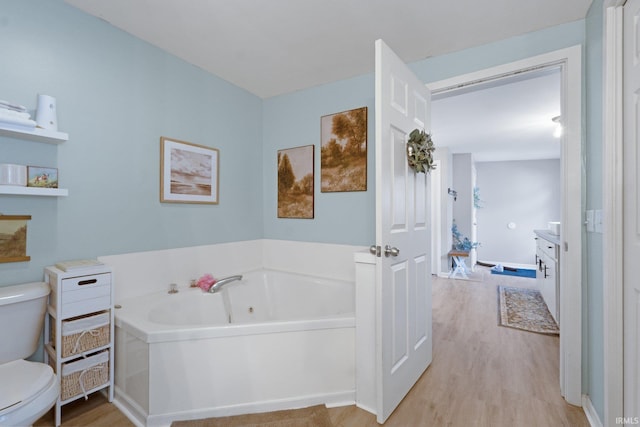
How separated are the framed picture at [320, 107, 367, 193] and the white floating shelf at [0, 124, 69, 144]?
6.04ft

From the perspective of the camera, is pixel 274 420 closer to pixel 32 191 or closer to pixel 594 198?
pixel 32 191

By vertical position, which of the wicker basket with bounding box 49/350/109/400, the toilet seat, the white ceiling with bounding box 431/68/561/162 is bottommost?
the wicker basket with bounding box 49/350/109/400

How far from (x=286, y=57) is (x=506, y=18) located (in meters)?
1.49

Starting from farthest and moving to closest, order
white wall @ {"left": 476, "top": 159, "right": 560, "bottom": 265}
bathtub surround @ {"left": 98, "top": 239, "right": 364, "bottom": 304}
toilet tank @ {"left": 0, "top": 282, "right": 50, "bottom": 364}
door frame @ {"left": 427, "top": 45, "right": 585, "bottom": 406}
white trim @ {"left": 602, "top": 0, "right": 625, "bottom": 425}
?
white wall @ {"left": 476, "top": 159, "right": 560, "bottom": 265} < bathtub surround @ {"left": 98, "top": 239, "right": 364, "bottom": 304} < door frame @ {"left": 427, "top": 45, "right": 585, "bottom": 406} < toilet tank @ {"left": 0, "top": 282, "right": 50, "bottom": 364} < white trim @ {"left": 602, "top": 0, "right": 625, "bottom": 425}

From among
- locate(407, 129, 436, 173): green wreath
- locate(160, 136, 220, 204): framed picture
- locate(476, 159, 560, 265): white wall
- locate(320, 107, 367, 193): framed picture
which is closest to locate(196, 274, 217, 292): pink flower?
locate(160, 136, 220, 204): framed picture

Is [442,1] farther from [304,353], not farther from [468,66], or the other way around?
[304,353]

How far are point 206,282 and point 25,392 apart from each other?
3.94ft

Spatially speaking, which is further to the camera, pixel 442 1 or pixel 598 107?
pixel 442 1

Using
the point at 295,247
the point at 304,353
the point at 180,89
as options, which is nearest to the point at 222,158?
the point at 180,89

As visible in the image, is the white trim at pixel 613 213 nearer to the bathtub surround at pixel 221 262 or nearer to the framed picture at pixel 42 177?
the bathtub surround at pixel 221 262

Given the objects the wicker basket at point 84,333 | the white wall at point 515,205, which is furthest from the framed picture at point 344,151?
the white wall at point 515,205

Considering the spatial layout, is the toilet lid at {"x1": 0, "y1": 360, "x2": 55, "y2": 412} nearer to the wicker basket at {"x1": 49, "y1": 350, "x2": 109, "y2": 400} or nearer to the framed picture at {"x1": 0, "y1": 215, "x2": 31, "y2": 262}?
the wicker basket at {"x1": 49, "y1": 350, "x2": 109, "y2": 400}

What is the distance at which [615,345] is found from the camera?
4.37ft

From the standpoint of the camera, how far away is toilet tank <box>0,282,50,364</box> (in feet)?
4.67
